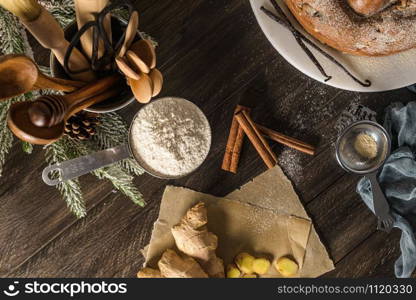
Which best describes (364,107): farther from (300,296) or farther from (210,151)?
(300,296)

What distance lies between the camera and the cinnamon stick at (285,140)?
120 cm

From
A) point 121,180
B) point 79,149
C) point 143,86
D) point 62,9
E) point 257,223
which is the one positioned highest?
point 62,9

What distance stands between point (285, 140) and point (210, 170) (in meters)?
0.20

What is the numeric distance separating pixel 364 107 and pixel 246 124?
12.2 inches

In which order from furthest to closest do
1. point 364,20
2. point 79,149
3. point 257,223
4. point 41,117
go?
point 257,223 < point 79,149 < point 364,20 < point 41,117

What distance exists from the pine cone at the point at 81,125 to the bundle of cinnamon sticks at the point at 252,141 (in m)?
0.34

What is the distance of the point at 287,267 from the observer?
1.22 m

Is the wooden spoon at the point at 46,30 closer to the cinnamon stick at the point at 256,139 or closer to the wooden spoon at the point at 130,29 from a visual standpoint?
the wooden spoon at the point at 130,29

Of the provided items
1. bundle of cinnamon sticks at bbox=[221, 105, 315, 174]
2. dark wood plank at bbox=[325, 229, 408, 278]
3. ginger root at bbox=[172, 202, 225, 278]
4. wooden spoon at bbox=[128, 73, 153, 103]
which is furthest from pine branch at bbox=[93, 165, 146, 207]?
dark wood plank at bbox=[325, 229, 408, 278]

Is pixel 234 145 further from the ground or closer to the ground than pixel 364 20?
closer to the ground

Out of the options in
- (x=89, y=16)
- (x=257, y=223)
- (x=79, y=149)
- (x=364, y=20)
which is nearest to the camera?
(x=89, y=16)

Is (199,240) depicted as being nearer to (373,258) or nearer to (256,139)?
(256,139)

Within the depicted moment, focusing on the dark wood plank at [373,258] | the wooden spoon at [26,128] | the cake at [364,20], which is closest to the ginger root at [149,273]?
the dark wood plank at [373,258]

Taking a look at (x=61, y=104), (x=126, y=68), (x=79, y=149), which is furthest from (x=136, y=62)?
(x=79, y=149)
